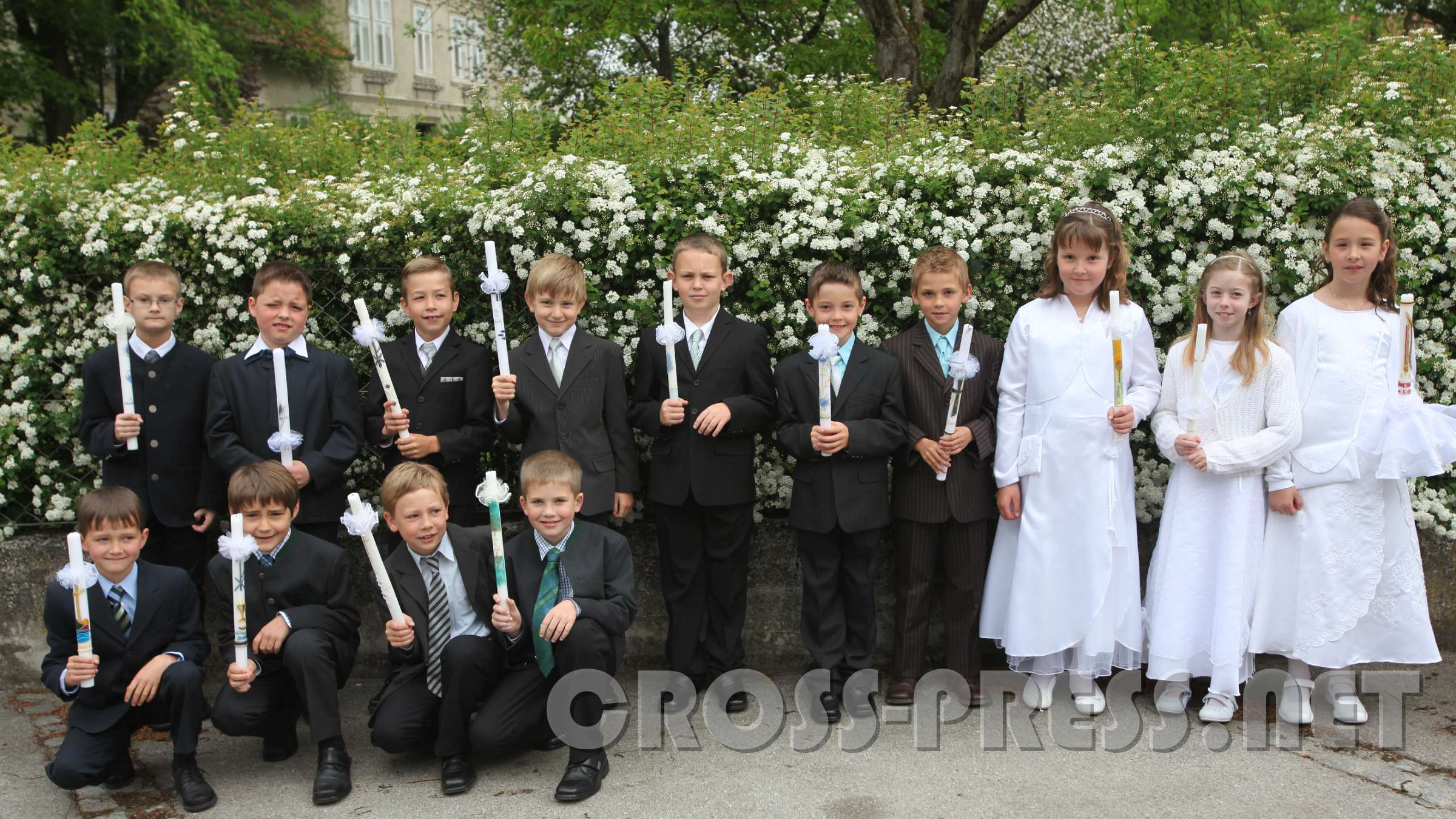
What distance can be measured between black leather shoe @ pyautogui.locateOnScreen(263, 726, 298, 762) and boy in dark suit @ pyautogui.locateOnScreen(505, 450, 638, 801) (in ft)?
3.26

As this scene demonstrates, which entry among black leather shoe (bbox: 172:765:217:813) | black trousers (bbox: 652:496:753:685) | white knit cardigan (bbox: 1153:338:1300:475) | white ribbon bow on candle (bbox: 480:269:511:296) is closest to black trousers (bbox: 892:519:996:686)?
black trousers (bbox: 652:496:753:685)

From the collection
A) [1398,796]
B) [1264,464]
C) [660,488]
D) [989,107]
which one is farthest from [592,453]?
[989,107]

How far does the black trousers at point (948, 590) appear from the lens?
4.74 meters

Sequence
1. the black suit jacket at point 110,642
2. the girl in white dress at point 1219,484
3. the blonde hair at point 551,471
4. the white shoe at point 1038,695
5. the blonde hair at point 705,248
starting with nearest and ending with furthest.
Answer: the black suit jacket at point 110,642 < the blonde hair at point 551,471 < the girl in white dress at point 1219,484 < the white shoe at point 1038,695 < the blonde hair at point 705,248

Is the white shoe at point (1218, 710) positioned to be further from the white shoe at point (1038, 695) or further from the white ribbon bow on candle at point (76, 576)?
the white ribbon bow on candle at point (76, 576)

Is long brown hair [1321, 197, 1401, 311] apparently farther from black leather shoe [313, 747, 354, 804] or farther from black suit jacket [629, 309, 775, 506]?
black leather shoe [313, 747, 354, 804]

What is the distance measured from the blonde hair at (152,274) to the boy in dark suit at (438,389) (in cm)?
93

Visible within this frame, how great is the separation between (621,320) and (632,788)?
7.18ft

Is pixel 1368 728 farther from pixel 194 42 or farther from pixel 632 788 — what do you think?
pixel 194 42

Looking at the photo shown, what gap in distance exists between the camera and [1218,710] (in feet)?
14.5

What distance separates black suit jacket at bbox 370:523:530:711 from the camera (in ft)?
13.5

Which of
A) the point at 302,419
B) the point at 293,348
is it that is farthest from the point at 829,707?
the point at 293,348

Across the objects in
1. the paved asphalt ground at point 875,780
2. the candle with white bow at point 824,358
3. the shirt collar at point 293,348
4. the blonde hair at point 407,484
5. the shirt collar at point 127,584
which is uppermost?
the shirt collar at point 293,348

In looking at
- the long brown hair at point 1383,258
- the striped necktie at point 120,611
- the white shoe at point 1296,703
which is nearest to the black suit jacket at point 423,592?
the striped necktie at point 120,611
